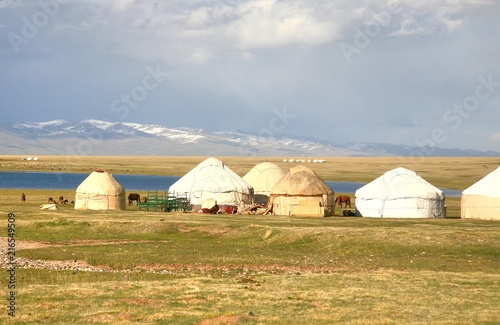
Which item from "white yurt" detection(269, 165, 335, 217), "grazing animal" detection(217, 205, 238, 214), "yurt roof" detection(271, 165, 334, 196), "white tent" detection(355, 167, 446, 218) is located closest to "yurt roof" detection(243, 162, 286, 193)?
"grazing animal" detection(217, 205, 238, 214)

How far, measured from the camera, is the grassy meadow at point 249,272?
810 inches

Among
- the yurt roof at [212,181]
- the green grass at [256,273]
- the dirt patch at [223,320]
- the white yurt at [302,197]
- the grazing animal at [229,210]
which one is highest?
the yurt roof at [212,181]

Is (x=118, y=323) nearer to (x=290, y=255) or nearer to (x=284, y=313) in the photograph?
(x=284, y=313)

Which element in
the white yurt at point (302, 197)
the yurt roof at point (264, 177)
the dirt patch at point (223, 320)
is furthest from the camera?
the yurt roof at point (264, 177)

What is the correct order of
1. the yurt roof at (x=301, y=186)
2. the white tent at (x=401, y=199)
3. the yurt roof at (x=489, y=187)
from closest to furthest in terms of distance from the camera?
the yurt roof at (x=489, y=187) → the yurt roof at (x=301, y=186) → the white tent at (x=401, y=199)

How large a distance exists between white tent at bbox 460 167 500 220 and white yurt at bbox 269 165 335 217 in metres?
10.4

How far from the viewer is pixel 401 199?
60188 millimetres

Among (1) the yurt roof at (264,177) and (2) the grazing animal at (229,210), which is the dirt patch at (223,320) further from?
(1) the yurt roof at (264,177)

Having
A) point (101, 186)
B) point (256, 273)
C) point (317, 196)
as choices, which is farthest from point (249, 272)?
point (101, 186)

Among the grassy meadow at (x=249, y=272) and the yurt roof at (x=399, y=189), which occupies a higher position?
the yurt roof at (x=399, y=189)

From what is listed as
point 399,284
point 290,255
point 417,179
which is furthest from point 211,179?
point 399,284

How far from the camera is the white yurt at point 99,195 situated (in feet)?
205

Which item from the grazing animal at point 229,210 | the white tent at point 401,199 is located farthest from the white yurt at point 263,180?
the white tent at point 401,199

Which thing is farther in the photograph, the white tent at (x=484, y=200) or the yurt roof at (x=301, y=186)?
the yurt roof at (x=301, y=186)
